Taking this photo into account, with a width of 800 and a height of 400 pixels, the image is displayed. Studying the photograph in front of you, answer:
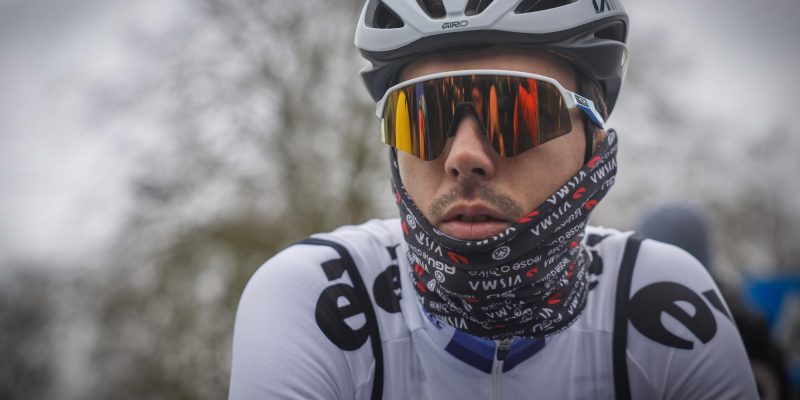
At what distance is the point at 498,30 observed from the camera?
5.97ft

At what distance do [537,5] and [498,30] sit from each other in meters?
0.32

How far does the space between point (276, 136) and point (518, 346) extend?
10864mm

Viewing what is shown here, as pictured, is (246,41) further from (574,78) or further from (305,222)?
(574,78)

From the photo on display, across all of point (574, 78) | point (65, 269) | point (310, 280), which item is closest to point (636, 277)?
point (574, 78)

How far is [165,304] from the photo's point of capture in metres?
9.48

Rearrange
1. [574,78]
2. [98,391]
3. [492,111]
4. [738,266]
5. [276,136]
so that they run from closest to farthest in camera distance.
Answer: [492,111] < [574,78] < [98,391] < [276,136] < [738,266]

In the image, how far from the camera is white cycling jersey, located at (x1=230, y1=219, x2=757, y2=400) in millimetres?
1751

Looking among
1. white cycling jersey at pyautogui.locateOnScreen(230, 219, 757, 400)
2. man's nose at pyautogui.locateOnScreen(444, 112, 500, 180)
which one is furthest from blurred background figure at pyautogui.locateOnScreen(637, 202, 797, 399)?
man's nose at pyautogui.locateOnScreen(444, 112, 500, 180)

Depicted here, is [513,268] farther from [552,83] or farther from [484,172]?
[552,83]

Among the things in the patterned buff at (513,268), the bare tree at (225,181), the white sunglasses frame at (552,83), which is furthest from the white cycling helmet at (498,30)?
the bare tree at (225,181)

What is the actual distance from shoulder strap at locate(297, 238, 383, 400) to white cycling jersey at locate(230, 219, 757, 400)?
2cm

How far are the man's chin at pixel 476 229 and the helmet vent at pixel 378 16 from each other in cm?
95

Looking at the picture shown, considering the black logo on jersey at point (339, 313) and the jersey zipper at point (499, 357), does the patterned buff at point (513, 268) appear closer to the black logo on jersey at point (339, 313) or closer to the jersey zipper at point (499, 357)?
the jersey zipper at point (499, 357)

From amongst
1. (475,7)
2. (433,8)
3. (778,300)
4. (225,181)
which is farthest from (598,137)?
(778,300)
